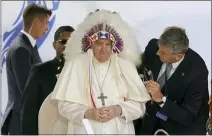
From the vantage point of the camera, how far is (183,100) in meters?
3.58

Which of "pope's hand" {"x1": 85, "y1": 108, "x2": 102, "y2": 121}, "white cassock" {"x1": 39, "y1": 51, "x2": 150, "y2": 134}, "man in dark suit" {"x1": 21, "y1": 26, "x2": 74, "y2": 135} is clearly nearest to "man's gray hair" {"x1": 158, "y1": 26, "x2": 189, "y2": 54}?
"white cassock" {"x1": 39, "y1": 51, "x2": 150, "y2": 134}

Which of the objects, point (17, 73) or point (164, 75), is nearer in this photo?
point (164, 75)

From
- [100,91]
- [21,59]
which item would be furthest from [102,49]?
[21,59]

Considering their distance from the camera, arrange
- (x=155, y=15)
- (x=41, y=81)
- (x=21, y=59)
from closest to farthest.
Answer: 1. (x=41, y=81)
2. (x=21, y=59)
3. (x=155, y=15)

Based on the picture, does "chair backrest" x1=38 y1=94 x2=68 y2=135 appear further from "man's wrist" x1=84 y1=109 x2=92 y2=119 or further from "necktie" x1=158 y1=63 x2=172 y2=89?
"necktie" x1=158 y1=63 x2=172 y2=89

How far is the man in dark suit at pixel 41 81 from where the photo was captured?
3865 millimetres

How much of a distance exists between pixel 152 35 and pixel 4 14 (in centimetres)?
143

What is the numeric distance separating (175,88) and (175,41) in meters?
0.32

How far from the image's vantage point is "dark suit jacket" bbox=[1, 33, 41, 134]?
13.6ft

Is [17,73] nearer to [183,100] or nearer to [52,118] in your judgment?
[52,118]

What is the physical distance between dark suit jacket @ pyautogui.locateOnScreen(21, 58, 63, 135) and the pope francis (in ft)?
1.05

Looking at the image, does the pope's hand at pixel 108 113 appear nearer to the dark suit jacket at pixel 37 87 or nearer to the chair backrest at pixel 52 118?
the chair backrest at pixel 52 118

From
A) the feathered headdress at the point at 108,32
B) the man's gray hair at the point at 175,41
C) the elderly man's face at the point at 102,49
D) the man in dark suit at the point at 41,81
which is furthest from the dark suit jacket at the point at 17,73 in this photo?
the man's gray hair at the point at 175,41

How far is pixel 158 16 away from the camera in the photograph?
5258 mm
